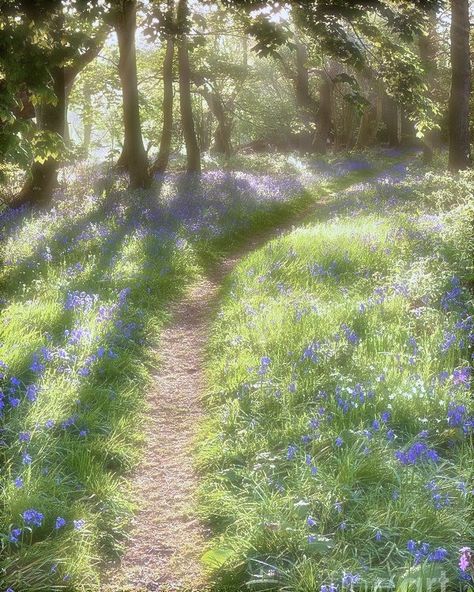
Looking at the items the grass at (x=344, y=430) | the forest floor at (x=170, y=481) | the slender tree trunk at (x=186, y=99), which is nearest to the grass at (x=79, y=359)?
the forest floor at (x=170, y=481)

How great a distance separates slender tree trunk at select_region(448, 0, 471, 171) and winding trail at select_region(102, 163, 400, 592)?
39.2 ft

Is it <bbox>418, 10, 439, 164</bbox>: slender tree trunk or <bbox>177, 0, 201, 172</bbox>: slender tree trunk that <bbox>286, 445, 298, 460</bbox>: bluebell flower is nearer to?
<bbox>177, 0, 201, 172</bbox>: slender tree trunk

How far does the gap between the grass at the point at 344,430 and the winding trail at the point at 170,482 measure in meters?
0.16

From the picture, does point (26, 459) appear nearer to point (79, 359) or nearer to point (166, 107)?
point (79, 359)

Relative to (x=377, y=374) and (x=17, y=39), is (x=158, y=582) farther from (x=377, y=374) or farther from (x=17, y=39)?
(x=17, y=39)

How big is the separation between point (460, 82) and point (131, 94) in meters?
9.80

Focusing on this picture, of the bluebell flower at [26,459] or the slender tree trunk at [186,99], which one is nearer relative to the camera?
the bluebell flower at [26,459]

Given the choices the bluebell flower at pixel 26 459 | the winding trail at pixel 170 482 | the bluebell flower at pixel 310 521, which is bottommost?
the winding trail at pixel 170 482

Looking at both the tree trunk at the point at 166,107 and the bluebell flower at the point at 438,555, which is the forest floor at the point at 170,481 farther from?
the tree trunk at the point at 166,107

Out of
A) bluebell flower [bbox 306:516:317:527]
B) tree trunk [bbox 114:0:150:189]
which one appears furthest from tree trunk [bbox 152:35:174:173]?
bluebell flower [bbox 306:516:317:527]

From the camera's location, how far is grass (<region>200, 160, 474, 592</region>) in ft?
10.1

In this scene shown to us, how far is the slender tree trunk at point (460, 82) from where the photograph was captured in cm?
1450

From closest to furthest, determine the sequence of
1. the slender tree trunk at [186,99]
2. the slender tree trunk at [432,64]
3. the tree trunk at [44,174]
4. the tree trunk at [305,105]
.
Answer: the tree trunk at [44,174] < the slender tree trunk at [186,99] < the slender tree trunk at [432,64] < the tree trunk at [305,105]

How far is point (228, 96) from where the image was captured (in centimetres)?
3172
